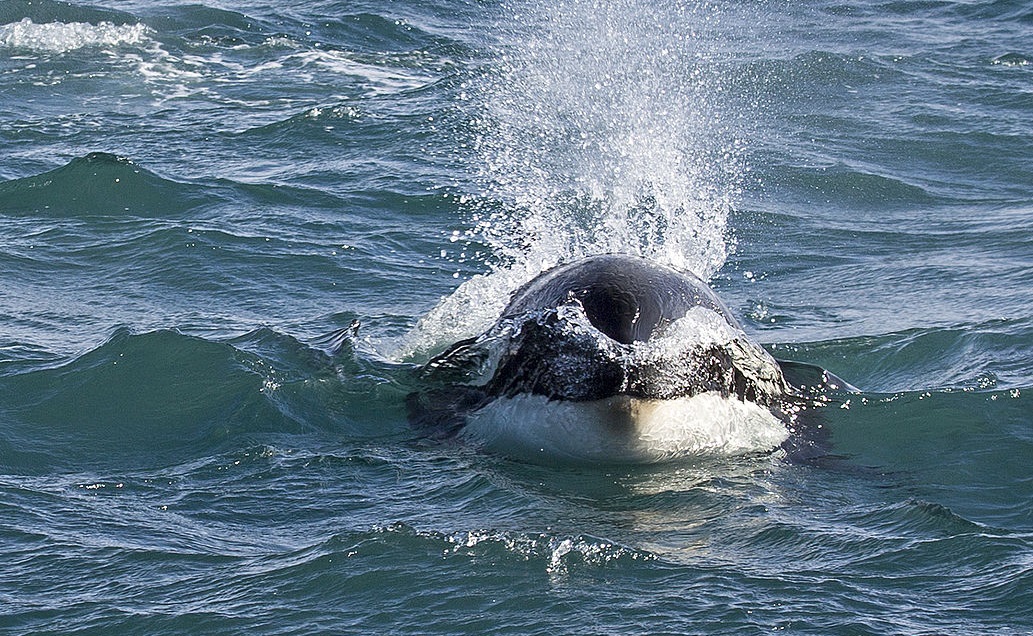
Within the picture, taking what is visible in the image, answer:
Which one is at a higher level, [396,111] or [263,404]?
[396,111]

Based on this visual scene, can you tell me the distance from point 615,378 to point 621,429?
281mm

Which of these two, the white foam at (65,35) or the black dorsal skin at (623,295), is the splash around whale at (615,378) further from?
the white foam at (65,35)

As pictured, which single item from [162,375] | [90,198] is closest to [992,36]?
[90,198]

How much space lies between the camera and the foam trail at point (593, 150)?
12203mm

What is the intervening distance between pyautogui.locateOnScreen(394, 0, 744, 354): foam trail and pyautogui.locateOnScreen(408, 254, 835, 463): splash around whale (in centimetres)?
147

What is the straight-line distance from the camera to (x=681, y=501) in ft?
23.7

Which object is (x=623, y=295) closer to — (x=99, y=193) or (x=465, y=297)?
(x=465, y=297)

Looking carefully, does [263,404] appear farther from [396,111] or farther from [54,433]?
[396,111]

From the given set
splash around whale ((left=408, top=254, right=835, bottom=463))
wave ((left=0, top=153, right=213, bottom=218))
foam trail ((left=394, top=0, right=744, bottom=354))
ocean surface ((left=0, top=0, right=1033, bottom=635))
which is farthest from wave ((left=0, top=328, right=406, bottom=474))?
wave ((left=0, top=153, right=213, bottom=218))

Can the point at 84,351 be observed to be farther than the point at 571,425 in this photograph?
Yes

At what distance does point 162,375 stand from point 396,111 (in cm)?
923

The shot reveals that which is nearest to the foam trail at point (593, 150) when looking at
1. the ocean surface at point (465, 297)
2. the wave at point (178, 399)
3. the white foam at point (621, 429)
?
the ocean surface at point (465, 297)

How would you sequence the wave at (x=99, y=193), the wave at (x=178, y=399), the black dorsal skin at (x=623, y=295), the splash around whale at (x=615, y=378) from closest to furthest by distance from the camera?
the splash around whale at (x=615, y=378), the black dorsal skin at (x=623, y=295), the wave at (x=178, y=399), the wave at (x=99, y=193)

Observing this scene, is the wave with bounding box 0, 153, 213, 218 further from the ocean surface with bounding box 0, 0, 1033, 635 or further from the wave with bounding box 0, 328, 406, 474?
the wave with bounding box 0, 328, 406, 474
